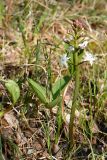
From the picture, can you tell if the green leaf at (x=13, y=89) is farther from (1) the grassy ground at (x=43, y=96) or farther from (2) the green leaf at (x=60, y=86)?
(2) the green leaf at (x=60, y=86)

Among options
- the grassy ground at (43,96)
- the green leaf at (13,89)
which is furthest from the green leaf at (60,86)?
the green leaf at (13,89)

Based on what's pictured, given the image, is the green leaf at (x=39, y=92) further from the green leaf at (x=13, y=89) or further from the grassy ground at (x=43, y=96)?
the green leaf at (x=13, y=89)

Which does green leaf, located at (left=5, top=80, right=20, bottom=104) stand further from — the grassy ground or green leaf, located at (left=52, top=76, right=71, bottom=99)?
green leaf, located at (left=52, top=76, right=71, bottom=99)

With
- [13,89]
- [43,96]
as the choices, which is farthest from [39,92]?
[13,89]

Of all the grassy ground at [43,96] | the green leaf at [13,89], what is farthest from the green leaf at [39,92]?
the green leaf at [13,89]

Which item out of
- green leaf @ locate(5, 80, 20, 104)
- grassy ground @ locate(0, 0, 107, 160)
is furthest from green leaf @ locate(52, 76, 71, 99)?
green leaf @ locate(5, 80, 20, 104)

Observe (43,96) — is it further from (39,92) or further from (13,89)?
(13,89)

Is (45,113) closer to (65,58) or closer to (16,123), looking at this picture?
(16,123)
